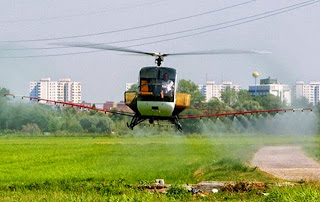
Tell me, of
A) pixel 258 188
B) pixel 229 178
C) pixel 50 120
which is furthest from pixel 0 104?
pixel 258 188

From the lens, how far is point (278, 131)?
72500mm

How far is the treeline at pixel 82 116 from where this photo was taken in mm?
84125

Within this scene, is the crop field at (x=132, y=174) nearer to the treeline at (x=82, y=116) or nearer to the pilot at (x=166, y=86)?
the pilot at (x=166, y=86)

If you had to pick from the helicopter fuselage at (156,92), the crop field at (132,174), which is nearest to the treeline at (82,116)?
the crop field at (132,174)

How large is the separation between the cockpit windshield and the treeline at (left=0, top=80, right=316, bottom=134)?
37.7 m

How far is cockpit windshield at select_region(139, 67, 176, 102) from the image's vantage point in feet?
124

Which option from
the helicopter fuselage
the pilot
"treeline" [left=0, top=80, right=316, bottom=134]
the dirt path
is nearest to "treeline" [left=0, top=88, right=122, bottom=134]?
"treeline" [left=0, top=80, right=316, bottom=134]

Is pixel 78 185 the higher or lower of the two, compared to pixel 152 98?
lower

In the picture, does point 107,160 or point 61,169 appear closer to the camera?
point 61,169

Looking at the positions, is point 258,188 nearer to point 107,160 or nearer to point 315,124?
point 107,160

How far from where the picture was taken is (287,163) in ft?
189

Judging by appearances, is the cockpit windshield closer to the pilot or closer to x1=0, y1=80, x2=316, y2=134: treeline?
the pilot

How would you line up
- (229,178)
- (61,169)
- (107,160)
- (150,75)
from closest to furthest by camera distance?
(150,75) < (229,178) < (61,169) < (107,160)

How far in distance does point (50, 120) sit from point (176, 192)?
225 feet
